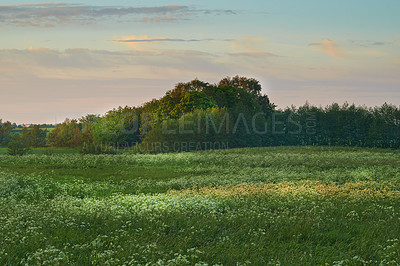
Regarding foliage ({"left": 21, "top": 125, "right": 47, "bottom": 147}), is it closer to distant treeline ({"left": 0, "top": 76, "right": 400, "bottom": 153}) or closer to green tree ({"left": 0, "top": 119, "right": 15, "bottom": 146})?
distant treeline ({"left": 0, "top": 76, "right": 400, "bottom": 153})

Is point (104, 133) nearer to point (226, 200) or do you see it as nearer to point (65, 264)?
point (226, 200)

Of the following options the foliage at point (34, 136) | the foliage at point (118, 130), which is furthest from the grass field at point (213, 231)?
the foliage at point (34, 136)

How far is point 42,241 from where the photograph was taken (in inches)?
368

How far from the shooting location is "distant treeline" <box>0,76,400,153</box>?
211 feet

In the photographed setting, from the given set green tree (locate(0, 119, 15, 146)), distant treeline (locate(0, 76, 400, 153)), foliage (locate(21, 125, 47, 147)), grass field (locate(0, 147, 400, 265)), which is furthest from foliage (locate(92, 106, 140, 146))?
A: grass field (locate(0, 147, 400, 265))

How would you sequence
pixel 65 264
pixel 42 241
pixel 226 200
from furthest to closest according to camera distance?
pixel 226 200
pixel 42 241
pixel 65 264

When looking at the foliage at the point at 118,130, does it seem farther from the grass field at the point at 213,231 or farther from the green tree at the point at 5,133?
the grass field at the point at 213,231

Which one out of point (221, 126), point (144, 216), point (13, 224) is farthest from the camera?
point (221, 126)

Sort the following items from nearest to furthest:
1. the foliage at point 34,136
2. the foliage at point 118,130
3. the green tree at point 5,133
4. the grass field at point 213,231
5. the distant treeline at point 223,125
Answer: the grass field at point 213,231
the distant treeline at point 223,125
the green tree at point 5,133
the foliage at point 118,130
the foliage at point 34,136

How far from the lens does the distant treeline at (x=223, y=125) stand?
64.4 metres

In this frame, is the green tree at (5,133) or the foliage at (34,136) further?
the foliage at (34,136)

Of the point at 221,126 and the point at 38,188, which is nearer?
the point at 38,188

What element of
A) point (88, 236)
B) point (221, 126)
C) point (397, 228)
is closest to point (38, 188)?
point (88, 236)

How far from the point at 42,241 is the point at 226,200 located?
7.61 meters
